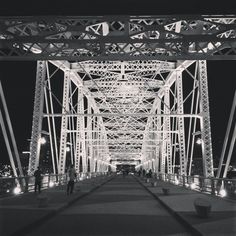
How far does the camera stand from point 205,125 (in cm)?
2972

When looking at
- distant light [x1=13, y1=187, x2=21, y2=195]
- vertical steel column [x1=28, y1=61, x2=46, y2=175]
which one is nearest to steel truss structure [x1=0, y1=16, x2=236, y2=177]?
vertical steel column [x1=28, y1=61, x2=46, y2=175]

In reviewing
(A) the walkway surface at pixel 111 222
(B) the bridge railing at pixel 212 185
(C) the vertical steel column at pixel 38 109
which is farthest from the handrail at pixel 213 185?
(C) the vertical steel column at pixel 38 109

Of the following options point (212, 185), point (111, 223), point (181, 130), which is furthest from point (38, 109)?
point (111, 223)

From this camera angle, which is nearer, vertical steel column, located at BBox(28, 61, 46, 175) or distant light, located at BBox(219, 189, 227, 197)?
distant light, located at BBox(219, 189, 227, 197)

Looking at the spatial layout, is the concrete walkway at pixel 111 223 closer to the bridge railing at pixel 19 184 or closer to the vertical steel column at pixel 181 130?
the bridge railing at pixel 19 184

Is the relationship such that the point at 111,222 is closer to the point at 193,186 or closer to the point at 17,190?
the point at 17,190

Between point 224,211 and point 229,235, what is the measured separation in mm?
5247

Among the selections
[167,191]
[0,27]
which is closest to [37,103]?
[167,191]

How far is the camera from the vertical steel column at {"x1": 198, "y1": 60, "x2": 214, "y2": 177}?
2831 centimetres

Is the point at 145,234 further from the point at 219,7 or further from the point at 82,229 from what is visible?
the point at 219,7

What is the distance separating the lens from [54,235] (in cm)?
1023

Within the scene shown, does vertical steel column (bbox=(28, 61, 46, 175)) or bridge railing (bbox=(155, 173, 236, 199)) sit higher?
vertical steel column (bbox=(28, 61, 46, 175))

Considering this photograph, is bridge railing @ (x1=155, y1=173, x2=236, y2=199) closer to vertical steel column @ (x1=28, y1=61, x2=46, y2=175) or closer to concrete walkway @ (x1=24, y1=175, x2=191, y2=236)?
concrete walkway @ (x1=24, y1=175, x2=191, y2=236)

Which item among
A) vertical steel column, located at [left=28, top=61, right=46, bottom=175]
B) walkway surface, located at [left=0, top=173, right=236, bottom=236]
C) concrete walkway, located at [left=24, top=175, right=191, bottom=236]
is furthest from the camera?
vertical steel column, located at [left=28, top=61, right=46, bottom=175]
